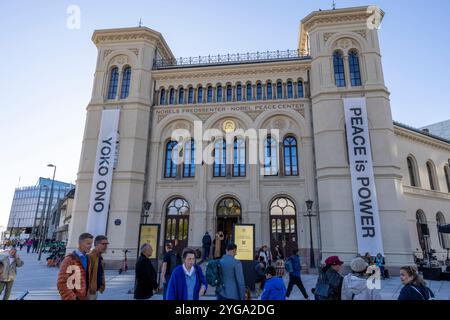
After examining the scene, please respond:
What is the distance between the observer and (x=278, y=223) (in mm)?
21141

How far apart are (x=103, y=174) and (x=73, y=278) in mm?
18574

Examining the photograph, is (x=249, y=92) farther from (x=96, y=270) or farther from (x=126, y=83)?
(x=96, y=270)

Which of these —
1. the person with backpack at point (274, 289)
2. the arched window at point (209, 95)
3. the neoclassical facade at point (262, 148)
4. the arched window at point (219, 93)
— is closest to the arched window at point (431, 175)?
the neoclassical facade at point (262, 148)

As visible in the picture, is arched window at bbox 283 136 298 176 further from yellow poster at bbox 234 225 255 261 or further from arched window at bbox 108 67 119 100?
arched window at bbox 108 67 119 100

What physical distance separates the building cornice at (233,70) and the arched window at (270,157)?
5922 mm

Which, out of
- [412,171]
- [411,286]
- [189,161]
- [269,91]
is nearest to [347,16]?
[269,91]

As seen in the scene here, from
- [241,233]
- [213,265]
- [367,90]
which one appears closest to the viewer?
[213,265]

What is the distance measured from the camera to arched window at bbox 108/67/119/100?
24641mm

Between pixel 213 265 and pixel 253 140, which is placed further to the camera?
pixel 253 140

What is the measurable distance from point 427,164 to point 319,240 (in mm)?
15297

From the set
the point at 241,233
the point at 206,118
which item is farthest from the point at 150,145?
the point at 241,233

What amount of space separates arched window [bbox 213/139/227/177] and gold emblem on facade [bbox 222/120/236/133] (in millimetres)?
984

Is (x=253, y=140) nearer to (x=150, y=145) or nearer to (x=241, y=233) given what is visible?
(x=150, y=145)

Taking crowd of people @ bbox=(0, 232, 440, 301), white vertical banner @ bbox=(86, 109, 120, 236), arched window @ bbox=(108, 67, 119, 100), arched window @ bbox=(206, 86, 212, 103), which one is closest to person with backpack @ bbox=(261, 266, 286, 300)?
crowd of people @ bbox=(0, 232, 440, 301)
